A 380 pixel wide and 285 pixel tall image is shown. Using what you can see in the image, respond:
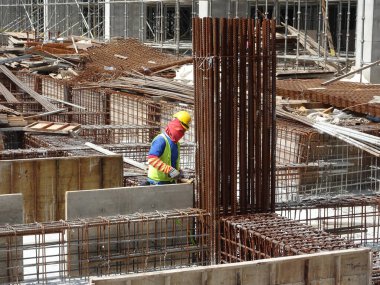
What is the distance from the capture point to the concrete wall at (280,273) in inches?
252

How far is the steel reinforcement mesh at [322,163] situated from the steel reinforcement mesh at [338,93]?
1284 millimetres

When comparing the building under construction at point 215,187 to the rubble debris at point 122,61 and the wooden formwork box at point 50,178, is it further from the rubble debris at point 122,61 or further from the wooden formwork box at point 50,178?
the rubble debris at point 122,61

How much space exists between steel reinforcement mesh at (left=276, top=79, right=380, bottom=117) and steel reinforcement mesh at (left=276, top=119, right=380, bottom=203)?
1.28 meters

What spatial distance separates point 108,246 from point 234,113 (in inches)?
A: 75.3

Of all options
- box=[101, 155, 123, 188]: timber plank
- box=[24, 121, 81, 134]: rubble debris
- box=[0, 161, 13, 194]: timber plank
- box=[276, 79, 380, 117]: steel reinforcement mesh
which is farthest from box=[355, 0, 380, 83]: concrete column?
box=[0, 161, 13, 194]: timber plank

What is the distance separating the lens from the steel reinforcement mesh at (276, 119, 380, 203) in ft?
39.7

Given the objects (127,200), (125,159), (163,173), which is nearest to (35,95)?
(125,159)

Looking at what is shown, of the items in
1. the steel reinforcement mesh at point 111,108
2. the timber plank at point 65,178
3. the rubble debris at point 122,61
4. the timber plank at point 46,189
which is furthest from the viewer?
the rubble debris at point 122,61

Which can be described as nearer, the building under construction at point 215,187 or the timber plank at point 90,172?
the building under construction at point 215,187

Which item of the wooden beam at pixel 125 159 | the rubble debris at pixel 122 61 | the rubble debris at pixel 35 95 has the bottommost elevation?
the wooden beam at pixel 125 159

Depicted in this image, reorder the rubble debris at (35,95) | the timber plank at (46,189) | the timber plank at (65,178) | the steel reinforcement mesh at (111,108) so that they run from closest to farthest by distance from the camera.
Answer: the timber plank at (46,189) → the timber plank at (65,178) → the steel reinforcement mesh at (111,108) → the rubble debris at (35,95)

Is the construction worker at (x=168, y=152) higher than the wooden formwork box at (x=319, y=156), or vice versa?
the construction worker at (x=168, y=152)

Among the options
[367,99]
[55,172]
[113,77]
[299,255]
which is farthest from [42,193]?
[113,77]

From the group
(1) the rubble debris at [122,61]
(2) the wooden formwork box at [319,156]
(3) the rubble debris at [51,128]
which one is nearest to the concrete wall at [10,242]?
(2) the wooden formwork box at [319,156]
